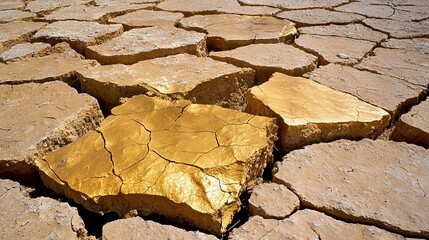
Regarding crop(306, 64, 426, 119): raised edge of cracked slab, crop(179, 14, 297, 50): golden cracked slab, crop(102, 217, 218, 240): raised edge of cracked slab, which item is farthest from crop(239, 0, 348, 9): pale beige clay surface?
crop(102, 217, 218, 240): raised edge of cracked slab

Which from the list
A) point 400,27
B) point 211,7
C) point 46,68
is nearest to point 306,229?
point 46,68

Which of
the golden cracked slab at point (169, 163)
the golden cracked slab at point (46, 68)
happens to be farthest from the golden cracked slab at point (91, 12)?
the golden cracked slab at point (169, 163)

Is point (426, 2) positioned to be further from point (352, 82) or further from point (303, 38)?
point (352, 82)

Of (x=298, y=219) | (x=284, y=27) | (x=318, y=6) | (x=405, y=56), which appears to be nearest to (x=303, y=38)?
(x=284, y=27)

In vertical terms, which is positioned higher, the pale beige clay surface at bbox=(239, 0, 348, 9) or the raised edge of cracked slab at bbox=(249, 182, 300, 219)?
the pale beige clay surface at bbox=(239, 0, 348, 9)

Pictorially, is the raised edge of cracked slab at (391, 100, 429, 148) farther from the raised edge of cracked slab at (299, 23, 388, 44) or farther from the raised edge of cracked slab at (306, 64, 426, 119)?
the raised edge of cracked slab at (299, 23, 388, 44)
